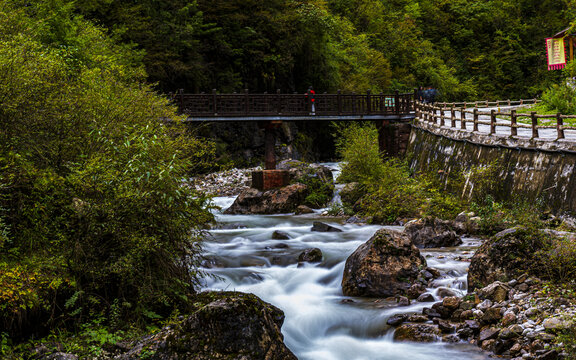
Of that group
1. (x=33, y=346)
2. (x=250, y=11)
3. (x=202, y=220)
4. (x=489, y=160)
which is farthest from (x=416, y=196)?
(x=250, y=11)

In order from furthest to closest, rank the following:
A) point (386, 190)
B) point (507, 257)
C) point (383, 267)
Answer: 1. point (386, 190)
2. point (383, 267)
3. point (507, 257)

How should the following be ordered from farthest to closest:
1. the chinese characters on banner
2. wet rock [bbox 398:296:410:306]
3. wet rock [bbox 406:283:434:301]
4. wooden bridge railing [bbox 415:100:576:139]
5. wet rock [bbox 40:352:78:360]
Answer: the chinese characters on banner
wooden bridge railing [bbox 415:100:576:139]
wet rock [bbox 406:283:434:301]
wet rock [bbox 398:296:410:306]
wet rock [bbox 40:352:78:360]

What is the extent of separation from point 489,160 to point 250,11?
2190cm

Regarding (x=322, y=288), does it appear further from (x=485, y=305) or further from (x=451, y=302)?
(x=485, y=305)

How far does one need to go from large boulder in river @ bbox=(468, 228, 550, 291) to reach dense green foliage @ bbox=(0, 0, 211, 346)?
18.6 feet

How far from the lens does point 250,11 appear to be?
35594 millimetres

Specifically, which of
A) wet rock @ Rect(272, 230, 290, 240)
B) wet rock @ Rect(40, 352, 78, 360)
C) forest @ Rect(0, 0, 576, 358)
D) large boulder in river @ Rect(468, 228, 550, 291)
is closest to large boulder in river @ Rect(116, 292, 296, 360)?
wet rock @ Rect(40, 352, 78, 360)

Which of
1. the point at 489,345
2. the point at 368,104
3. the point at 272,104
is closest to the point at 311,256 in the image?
the point at 489,345

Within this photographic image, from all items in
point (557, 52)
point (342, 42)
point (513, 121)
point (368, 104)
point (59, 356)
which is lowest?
point (59, 356)

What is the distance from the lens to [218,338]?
801 centimetres

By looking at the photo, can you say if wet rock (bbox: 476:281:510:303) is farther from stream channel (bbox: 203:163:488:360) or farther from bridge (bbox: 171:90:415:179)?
bridge (bbox: 171:90:415:179)

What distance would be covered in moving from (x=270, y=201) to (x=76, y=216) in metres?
15.0

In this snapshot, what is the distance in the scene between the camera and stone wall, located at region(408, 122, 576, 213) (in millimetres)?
14438

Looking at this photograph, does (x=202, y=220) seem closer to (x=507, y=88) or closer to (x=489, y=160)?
(x=489, y=160)
